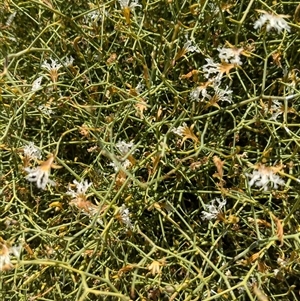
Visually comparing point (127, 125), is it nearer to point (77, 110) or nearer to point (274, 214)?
point (77, 110)

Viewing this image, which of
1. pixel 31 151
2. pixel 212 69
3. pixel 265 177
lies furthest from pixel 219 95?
pixel 31 151

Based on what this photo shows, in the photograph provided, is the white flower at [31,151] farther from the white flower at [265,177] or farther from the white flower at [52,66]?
the white flower at [265,177]

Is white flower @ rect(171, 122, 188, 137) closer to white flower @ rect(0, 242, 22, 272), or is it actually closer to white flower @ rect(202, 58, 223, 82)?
white flower @ rect(202, 58, 223, 82)

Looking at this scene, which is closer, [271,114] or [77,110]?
[271,114]

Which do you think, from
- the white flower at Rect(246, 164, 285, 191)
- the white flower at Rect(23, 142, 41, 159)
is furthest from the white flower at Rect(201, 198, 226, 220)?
the white flower at Rect(23, 142, 41, 159)

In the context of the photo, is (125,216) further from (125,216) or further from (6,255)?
(6,255)

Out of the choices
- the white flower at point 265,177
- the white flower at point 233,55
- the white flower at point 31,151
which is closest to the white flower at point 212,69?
the white flower at point 233,55

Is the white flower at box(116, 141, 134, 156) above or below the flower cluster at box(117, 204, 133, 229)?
above

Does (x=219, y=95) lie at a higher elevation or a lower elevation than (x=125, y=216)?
higher

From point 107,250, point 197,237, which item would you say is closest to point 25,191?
point 107,250
